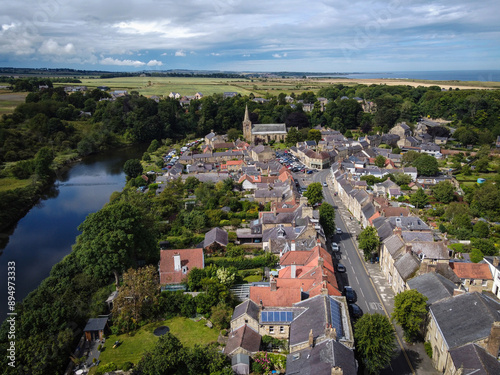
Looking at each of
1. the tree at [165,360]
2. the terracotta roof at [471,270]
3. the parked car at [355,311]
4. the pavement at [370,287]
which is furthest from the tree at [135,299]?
the terracotta roof at [471,270]

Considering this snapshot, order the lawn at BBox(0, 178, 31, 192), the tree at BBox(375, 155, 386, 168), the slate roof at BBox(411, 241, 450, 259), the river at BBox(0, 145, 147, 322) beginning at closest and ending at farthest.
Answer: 1. the slate roof at BBox(411, 241, 450, 259)
2. the river at BBox(0, 145, 147, 322)
3. the lawn at BBox(0, 178, 31, 192)
4. the tree at BBox(375, 155, 386, 168)

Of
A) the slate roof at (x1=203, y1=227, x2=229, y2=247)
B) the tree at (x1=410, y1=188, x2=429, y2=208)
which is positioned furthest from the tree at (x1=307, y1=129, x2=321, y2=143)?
the slate roof at (x1=203, y1=227, x2=229, y2=247)

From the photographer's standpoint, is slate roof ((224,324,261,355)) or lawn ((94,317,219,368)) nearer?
slate roof ((224,324,261,355))

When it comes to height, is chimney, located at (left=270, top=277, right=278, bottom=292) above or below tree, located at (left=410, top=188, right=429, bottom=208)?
above

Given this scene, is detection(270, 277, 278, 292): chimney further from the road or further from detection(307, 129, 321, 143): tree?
detection(307, 129, 321, 143): tree

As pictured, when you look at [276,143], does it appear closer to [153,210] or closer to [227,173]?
[227,173]

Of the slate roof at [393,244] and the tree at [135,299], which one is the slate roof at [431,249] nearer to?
the slate roof at [393,244]

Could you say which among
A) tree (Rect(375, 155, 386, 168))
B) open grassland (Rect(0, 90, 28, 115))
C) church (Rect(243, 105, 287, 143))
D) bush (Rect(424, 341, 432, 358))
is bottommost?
bush (Rect(424, 341, 432, 358))
